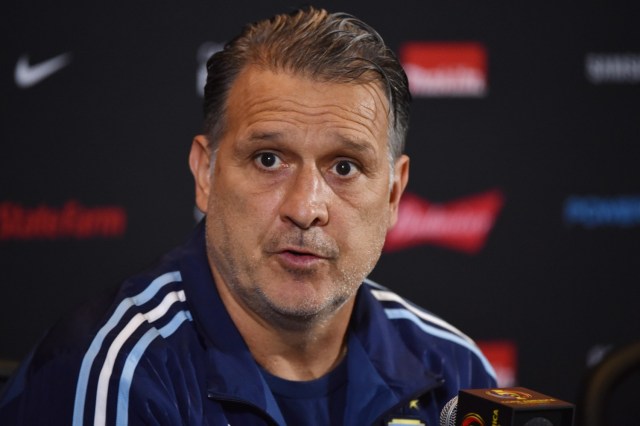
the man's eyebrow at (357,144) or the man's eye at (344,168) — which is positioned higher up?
the man's eyebrow at (357,144)

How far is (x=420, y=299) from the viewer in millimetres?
3568

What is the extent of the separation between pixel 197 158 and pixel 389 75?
417 mm

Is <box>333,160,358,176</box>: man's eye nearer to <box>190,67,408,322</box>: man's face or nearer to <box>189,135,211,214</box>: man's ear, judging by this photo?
<box>190,67,408,322</box>: man's face

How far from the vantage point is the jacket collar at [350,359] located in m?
1.63

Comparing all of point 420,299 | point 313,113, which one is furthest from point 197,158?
point 420,299

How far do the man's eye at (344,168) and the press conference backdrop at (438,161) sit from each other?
5.56ft

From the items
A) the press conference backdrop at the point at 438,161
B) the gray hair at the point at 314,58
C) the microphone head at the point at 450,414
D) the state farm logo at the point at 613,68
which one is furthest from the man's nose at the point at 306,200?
the state farm logo at the point at 613,68

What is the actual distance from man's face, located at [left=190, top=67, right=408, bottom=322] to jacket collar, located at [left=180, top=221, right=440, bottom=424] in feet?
0.19

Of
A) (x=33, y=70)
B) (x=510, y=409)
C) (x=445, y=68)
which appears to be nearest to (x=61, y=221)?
(x=33, y=70)

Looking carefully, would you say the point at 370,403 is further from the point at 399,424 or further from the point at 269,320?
the point at 269,320

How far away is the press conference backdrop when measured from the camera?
3213 millimetres

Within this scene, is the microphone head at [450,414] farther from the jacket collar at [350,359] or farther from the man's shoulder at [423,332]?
the man's shoulder at [423,332]

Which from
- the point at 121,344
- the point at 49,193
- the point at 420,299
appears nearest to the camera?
the point at 121,344

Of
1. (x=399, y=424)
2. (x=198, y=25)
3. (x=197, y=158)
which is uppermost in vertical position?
(x=198, y=25)
